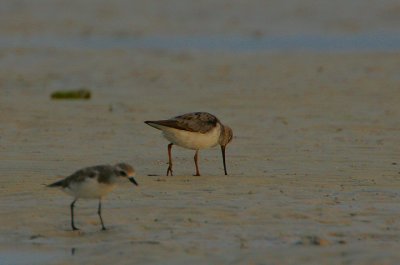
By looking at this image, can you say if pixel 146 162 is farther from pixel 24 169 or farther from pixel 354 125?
pixel 354 125

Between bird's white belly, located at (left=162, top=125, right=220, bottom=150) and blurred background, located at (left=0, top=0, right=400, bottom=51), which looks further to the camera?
blurred background, located at (left=0, top=0, right=400, bottom=51)

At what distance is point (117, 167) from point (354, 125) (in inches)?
336

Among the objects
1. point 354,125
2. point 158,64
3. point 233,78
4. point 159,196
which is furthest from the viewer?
point 158,64

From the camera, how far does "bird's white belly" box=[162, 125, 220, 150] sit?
48.5 ft

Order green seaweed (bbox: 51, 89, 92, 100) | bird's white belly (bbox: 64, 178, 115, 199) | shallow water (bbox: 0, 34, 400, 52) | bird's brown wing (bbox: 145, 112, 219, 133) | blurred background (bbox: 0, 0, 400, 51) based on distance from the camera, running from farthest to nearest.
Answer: blurred background (bbox: 0, 0, 400, 51) < shallow water (bbox: 0, 34, 400, 52) < green seaweed (bbox: 51, 89, 92, 100) < bird's brown wing (bbox: 145, 112, 219, 133) < bird's white belly (bbox: 64, 178, 115, 199)

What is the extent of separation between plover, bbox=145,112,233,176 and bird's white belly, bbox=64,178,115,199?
10.2 ft

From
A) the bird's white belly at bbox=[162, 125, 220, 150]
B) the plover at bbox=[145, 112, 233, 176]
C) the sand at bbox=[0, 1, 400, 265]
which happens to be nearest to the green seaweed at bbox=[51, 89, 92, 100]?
the sand at bbox=[0, 1, 400, 265]

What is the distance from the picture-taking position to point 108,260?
10320mm

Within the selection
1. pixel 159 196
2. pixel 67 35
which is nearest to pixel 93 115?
Answer: pixel 159 196

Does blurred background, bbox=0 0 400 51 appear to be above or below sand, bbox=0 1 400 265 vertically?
above

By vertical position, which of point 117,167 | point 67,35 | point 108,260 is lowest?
point 108,260

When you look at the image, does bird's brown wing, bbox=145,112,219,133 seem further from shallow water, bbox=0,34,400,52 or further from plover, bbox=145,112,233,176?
shallow water, bbox=0,34,400,52

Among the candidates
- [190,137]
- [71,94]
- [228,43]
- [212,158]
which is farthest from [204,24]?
[190,137]

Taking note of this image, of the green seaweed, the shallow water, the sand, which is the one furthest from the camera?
the shallow water
